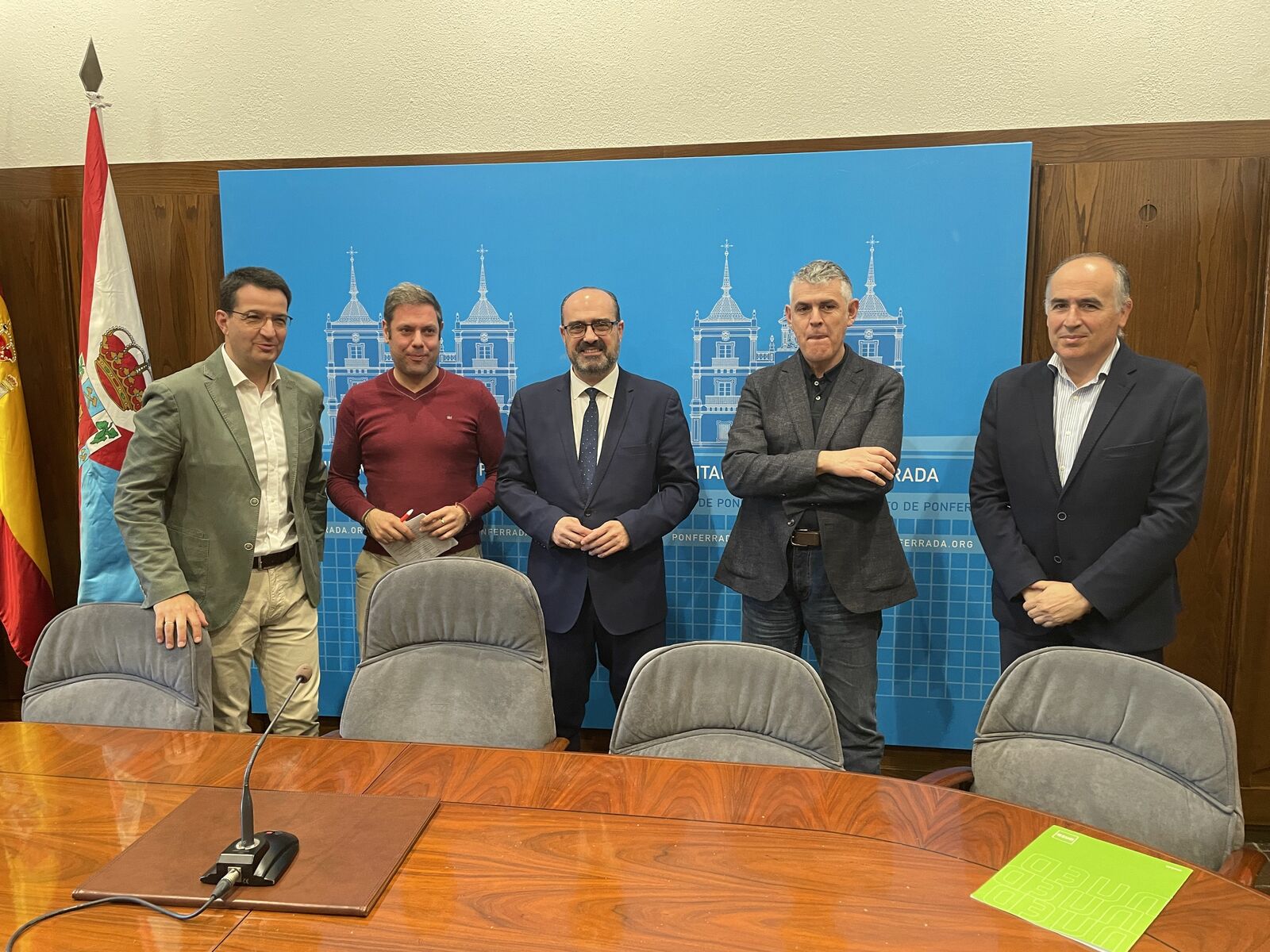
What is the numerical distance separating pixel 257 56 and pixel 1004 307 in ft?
10.7

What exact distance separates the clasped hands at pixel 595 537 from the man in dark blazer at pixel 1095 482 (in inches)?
43.8

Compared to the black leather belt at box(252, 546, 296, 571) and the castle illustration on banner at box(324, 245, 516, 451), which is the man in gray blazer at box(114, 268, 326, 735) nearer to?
the black leather belt at box(252, 546, 296, 571)

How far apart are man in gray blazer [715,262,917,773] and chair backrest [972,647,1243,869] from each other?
844 millimetres

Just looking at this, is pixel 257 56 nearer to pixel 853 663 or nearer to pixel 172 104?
pixel 172 104

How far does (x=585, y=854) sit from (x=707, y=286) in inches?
94.9

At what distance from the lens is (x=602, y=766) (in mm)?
1749

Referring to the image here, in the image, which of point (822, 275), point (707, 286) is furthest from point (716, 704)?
point (707, 286)

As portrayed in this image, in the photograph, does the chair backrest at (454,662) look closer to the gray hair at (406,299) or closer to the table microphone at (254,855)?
the table microphone at (254,855)

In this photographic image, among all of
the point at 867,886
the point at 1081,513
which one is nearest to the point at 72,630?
the point at 867,886

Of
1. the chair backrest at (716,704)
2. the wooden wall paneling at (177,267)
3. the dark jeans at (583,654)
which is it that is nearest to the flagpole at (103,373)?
the wooden wall paneling at (177,267)

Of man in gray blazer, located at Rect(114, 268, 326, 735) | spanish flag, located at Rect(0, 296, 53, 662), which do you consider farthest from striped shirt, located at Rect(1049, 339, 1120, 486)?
spanish flag, located at Rect(0, 296, 53, 662)

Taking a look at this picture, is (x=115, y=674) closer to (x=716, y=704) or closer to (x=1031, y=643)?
(x=716, y=704)

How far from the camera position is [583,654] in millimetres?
2934

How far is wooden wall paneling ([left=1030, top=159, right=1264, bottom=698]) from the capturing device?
307 centimetres
